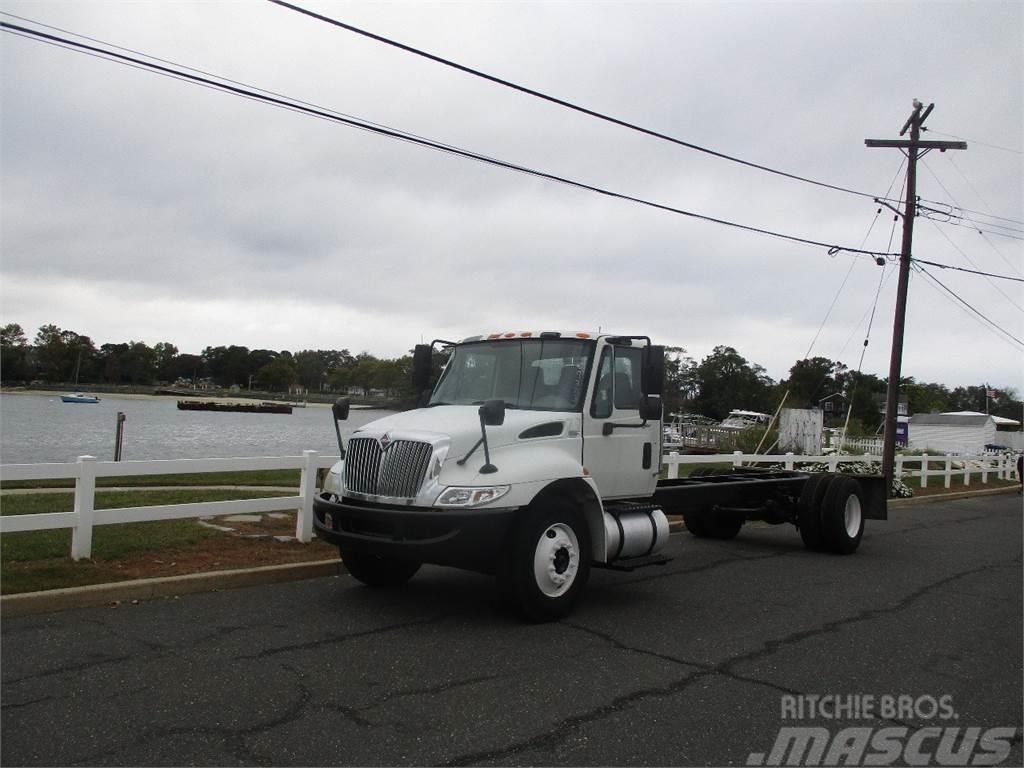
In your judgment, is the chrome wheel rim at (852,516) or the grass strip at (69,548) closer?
the grass strip at (69,548)

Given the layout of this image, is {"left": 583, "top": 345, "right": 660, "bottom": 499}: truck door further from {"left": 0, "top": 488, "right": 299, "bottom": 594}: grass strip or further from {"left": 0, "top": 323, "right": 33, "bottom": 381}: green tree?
{"left": 0, "top": 323, "right": 33, "bottom": 381}: green tree

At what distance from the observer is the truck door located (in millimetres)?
7684

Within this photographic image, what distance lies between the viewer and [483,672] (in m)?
5.46

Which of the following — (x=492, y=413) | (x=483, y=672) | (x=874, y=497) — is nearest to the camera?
→ (x=483, y=672)

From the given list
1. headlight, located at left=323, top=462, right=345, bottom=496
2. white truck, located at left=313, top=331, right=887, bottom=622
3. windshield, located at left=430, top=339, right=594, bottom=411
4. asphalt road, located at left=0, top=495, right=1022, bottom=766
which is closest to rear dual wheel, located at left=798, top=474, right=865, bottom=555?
asphalt road, located at left=0, top=495, right=1022, bottom=766

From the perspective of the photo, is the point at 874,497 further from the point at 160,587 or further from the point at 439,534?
the point at 160,587

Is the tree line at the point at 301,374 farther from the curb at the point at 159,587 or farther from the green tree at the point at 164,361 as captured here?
the curb at the point at 159,587

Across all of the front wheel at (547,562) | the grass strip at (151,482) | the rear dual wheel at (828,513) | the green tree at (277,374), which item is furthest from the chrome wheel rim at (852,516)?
the green tree at (277,374)

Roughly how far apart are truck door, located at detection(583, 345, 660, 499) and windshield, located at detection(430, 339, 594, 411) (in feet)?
0.66

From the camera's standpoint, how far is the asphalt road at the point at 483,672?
426 cm

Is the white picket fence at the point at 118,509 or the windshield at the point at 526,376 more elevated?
the windshield at the point at 526,376

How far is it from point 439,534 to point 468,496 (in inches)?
14.5

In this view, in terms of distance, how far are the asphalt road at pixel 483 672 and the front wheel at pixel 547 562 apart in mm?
189

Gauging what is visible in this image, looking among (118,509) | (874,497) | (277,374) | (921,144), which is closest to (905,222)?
(921,144)
